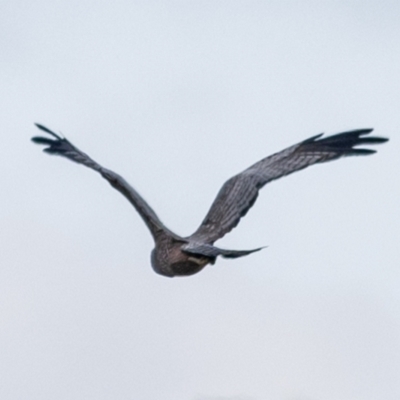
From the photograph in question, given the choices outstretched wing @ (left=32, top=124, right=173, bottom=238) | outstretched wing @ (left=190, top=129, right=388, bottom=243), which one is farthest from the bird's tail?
outstretched wing @ (left=190, top=129, right=388, bottom=243)

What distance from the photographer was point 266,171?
29.8 meters

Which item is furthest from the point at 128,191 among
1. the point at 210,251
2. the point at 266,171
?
the point at 266,171

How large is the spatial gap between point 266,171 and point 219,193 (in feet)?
3.72

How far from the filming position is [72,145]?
96.7 feet

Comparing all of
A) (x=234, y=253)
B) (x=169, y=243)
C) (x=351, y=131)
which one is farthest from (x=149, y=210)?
(x=351, y=131)

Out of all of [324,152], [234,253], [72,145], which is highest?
[72,145]

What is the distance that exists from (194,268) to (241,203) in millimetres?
2854

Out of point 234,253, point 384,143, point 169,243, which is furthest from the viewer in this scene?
point 384,143

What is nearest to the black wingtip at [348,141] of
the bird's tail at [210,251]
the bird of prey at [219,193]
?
the bird of prey at [219,193]

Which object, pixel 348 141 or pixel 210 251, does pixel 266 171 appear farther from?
pixel 210 251

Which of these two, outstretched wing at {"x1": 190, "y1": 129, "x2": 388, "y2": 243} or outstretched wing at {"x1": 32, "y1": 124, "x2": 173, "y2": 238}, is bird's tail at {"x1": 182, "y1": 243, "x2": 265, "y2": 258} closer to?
outstretched wing at {"x1": 32, "y1": 124, "x2": 173, "y2": 238}

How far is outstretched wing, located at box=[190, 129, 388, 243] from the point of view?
28.8 m

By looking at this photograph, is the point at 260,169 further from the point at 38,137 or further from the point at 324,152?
the point at 38,137

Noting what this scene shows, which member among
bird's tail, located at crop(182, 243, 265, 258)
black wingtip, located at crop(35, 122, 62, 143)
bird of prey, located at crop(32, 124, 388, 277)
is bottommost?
bird's tail, located at crop(182, 243, 265, 258)
